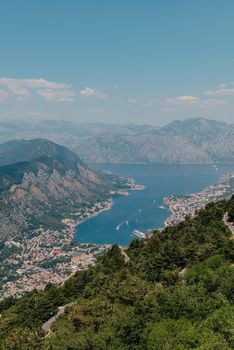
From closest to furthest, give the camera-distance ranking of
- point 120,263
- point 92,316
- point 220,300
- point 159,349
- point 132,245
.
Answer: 1. point 159,349
2. point 220,300
3. point 92,316
4. point 120,263
5. point 132,245

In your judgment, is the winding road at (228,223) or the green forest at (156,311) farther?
the winding road at (228,223)

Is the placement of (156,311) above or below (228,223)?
above

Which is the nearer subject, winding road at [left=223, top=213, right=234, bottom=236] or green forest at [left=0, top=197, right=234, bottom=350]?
green forest at [left=0, top=197, right=234, bottom=350]

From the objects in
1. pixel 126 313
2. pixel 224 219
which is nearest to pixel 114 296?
pixel 126 313

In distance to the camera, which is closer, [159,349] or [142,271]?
[159,349]

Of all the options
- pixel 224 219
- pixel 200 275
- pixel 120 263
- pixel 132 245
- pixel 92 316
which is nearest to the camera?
pixel 92 316

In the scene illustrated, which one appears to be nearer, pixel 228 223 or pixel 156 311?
pixel 156 311

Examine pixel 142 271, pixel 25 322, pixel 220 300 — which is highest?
pixel 220 300

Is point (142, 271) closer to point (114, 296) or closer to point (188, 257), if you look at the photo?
point (188, 257)
